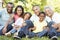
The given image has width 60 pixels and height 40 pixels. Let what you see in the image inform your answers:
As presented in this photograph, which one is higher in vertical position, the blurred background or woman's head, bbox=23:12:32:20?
the blurred background

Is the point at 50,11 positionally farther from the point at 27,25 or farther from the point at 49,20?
the point at 27,25

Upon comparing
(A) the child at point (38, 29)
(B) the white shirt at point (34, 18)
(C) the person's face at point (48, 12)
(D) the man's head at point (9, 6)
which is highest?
(D) the man's head at point (9, 6)

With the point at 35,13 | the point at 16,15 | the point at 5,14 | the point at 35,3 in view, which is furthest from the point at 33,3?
the point at 5,14

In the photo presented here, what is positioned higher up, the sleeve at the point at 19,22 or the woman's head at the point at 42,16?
the woman's head at the point at 42,16

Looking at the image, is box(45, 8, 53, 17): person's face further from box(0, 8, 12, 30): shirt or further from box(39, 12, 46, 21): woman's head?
box(0, 8, 12, 30): shirt

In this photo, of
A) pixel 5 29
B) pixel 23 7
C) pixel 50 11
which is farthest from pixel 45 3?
pixel 5 29

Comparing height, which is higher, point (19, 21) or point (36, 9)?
point (36, 9)

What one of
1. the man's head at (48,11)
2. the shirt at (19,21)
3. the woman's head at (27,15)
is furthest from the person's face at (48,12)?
the shirt at (19,21)

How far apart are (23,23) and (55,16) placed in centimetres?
41

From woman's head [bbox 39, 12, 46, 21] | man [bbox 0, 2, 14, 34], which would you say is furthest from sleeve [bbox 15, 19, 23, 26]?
woman's head [bbox 39, 12, 46, 21]

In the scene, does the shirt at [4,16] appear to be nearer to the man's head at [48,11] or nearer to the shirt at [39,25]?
A: the shirt at [39,25]

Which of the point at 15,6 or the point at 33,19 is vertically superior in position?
the point at 15,6

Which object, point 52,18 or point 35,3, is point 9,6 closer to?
point 35,3

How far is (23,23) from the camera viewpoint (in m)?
2.54
